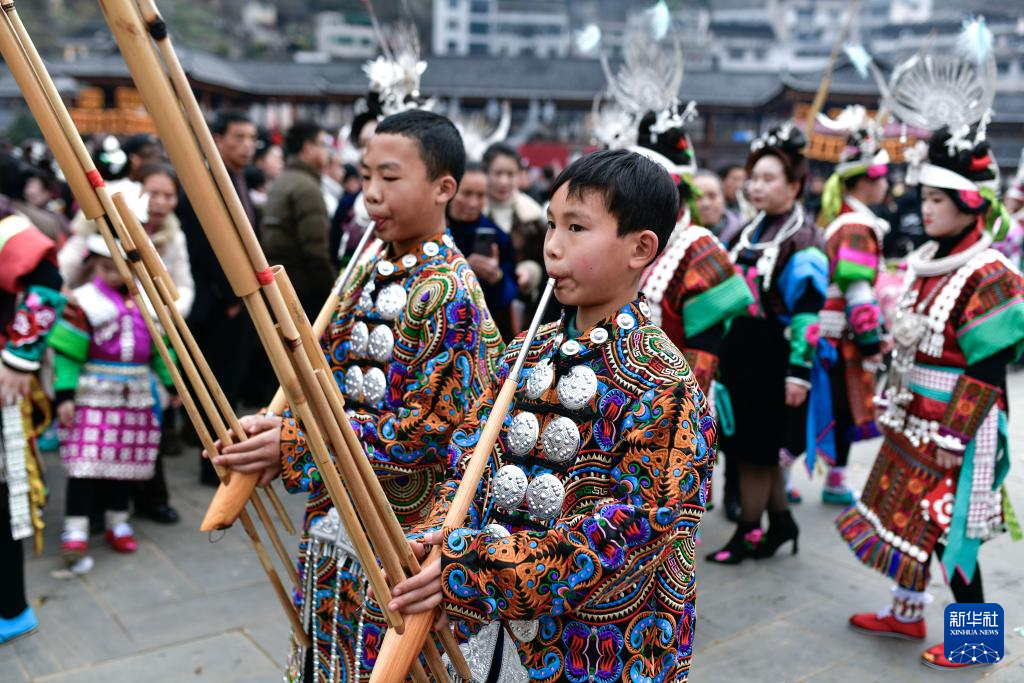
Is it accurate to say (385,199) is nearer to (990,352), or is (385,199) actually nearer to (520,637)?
(520,637)

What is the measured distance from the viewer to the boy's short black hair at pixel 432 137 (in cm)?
209

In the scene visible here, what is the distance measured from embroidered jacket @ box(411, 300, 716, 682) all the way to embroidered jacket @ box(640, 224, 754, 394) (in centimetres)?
171

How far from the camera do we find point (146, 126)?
1020 inches

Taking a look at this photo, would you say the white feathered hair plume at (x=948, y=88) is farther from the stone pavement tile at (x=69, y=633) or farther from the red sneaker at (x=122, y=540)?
the red sneaker at (x=122, y=540)

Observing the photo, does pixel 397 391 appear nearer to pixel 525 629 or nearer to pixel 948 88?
pixel 525 629

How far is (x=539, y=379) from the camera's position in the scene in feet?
5.33

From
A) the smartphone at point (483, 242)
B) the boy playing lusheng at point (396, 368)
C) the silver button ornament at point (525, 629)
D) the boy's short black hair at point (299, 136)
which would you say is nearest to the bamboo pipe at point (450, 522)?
the silver button ornament at point (525, 629)

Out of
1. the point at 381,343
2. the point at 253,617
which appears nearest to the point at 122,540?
the point at 253,617

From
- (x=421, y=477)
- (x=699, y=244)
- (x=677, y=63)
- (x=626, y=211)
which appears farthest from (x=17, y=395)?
(x=677, y=63)

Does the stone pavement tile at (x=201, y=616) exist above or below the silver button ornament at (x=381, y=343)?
below

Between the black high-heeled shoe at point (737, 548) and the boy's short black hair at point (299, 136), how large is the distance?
3358 mm

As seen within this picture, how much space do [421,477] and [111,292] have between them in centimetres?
235

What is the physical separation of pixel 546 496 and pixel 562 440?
10 centimetres

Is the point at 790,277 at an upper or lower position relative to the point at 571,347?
lower
